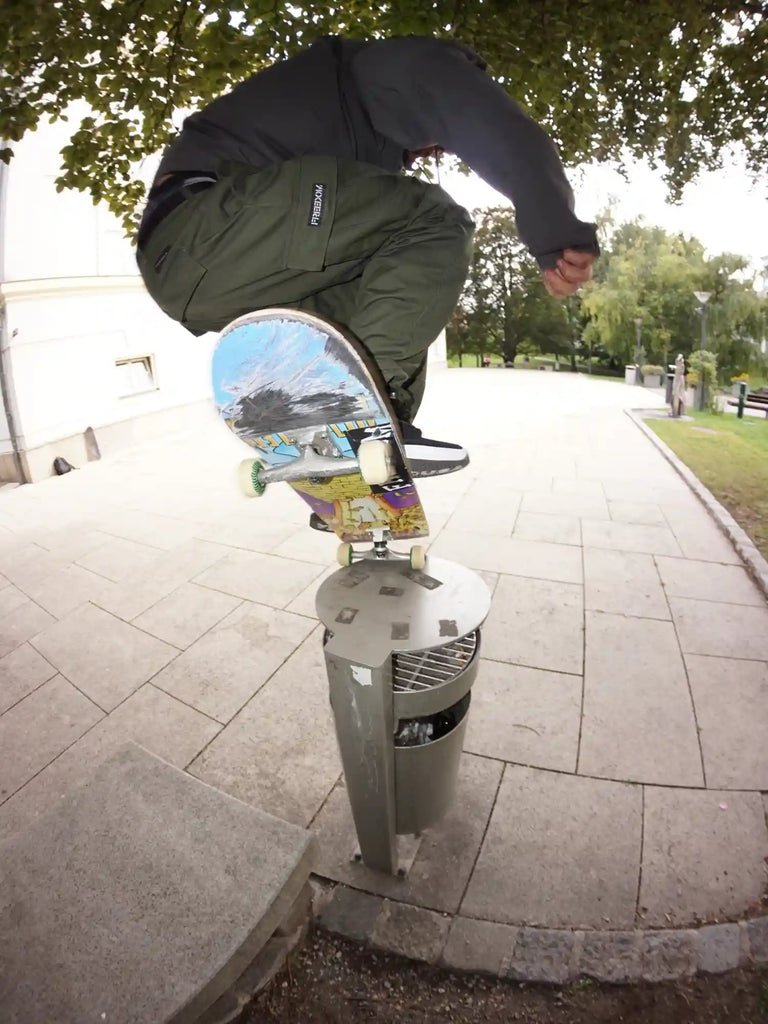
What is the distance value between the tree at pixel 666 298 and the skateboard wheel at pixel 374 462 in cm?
2817

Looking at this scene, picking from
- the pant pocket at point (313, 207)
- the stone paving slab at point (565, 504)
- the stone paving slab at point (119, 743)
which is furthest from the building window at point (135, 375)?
the pant pocket at point (313, 207)

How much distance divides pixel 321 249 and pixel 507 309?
3536cm

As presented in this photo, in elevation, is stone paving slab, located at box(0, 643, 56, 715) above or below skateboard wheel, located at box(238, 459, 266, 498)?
below

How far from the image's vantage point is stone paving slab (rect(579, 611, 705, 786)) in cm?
253

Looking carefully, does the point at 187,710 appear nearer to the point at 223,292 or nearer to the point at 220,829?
the point at 220,829

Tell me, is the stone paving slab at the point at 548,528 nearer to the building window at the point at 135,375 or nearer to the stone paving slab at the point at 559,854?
the stone paving slab at the point at 559,854

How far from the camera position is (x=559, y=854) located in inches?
84.2

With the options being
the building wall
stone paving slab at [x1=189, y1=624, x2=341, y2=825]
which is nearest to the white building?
the building wall

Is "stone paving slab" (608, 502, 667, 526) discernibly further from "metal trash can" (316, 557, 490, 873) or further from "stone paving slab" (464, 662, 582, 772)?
"metal trash can" (316, 557, 490, 873)

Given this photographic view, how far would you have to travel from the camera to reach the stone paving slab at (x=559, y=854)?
1946 millimetres

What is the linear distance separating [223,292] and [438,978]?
230cm

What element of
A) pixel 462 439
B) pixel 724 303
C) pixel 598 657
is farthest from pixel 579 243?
pixel 724 303

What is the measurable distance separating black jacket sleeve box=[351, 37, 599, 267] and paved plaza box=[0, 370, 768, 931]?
2.24 metres

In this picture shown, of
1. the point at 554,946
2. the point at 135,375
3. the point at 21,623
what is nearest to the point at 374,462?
the point at 554,946
